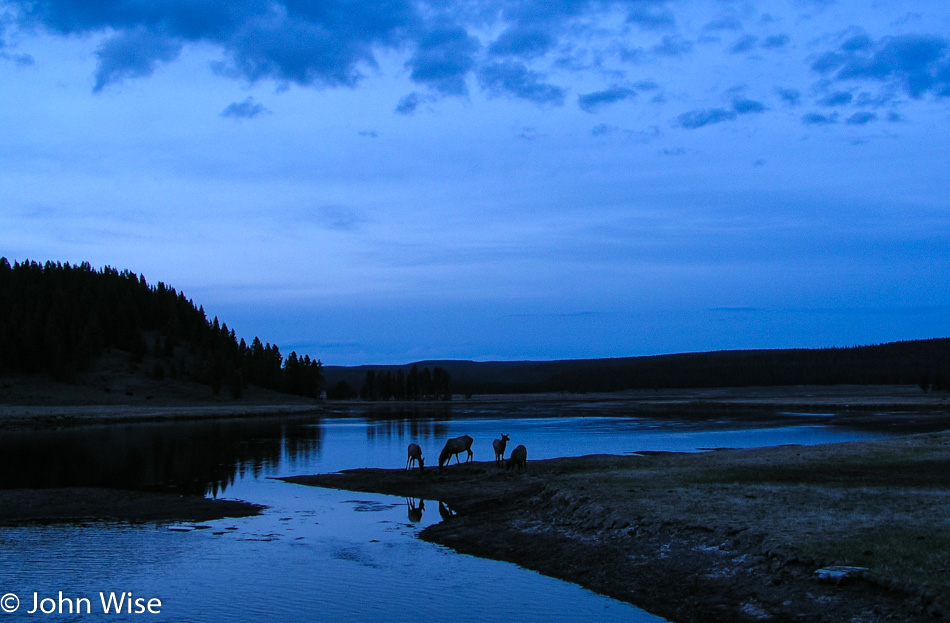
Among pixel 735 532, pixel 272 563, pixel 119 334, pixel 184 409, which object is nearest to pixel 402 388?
pixel 119 334

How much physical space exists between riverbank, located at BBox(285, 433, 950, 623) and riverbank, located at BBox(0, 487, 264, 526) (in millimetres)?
6665

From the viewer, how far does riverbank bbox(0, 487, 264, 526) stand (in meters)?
24.1

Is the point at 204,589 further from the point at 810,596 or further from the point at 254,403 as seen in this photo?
the point at 254,403

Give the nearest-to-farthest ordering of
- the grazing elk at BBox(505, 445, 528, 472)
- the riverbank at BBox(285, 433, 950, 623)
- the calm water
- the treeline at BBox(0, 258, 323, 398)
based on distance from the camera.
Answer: the riverbank at BBox(285, 433, 950, 623), the calm water, the grazing elk at BBox(505, 445, 528, 472), the treeline at BBox(0, 258, 323, 398)

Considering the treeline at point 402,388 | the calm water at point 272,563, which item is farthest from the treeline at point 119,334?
the calm water at point 272,563

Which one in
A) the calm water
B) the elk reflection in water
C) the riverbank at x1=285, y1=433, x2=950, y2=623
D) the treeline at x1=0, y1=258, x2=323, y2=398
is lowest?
the elk reflection in water

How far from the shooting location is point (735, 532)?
16672 mm

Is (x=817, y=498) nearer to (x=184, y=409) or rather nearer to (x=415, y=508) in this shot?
(x=415, y=508)

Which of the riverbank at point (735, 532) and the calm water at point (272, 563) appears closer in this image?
the riverbank at point (735, 532)

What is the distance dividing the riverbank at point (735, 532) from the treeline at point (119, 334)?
10362 cm

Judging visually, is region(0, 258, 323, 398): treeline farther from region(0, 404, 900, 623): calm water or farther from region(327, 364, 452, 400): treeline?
region(0, 404, 900, 623): calm water

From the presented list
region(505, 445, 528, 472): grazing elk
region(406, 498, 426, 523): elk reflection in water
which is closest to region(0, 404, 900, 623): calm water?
region(406, 498, 426, 523): elk reflection in water

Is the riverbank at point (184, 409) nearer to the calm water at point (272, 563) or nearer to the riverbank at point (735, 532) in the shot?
the riverbank at point (735, 532)

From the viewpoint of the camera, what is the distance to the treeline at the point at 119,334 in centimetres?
11562
